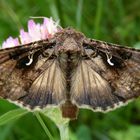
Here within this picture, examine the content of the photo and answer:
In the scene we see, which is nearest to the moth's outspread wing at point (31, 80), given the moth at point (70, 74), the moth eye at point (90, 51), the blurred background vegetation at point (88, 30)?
the moth at point (70, 74)

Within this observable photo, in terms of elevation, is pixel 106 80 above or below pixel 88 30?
below

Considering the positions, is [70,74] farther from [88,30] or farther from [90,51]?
[88,30]

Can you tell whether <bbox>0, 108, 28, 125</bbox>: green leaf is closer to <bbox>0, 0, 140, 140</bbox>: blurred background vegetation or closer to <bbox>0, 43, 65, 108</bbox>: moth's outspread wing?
<bbox>0, 43, 65, 108</bbox>: moth's outspread wing

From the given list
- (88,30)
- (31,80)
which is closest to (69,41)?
(31,80)

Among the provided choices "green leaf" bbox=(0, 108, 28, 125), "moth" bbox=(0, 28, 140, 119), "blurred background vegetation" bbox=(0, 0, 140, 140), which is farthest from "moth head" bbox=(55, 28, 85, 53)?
"blurred background vegetation" bbox=(0, 0, 140, 140)

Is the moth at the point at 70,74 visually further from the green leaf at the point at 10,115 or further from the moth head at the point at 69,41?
the green leaf at the point at 10,115

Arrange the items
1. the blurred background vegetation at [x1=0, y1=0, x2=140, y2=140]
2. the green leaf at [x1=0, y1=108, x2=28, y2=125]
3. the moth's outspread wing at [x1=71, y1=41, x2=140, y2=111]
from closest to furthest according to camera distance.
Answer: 1. the moth's outspread wing at [x1=71, y1=41, x2=140, y2=111]
2. the green leaf at [x1=0, y1=108, x2=28, y2=125]
3. the blurred background vegetation at [x1=0, y1=0, x2=140, y2=140]
